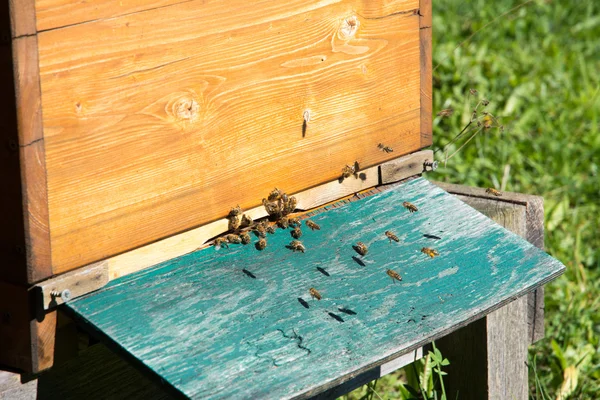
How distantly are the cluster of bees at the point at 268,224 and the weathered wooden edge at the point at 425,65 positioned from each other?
28.9 inches

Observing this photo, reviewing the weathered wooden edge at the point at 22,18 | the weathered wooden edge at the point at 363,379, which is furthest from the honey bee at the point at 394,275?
the weathered wooden edge at the point at 22,18

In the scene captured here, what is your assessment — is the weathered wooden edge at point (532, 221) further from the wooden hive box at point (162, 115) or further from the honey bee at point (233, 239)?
the honey bee at point (233, 239)

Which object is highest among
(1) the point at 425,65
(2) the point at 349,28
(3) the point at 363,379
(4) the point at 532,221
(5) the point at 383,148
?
(2) the point at 349,28

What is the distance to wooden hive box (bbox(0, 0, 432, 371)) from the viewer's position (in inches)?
87.7

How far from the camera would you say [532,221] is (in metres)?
3.57

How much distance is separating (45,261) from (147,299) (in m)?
0.30

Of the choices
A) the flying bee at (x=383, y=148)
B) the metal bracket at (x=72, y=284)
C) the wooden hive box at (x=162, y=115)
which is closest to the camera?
the wooden hive box at (x=162, y=115)

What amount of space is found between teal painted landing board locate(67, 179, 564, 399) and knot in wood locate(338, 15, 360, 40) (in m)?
0.58

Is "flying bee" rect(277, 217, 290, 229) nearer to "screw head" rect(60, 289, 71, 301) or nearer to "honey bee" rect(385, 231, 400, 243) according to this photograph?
"honey bee" rect(385, 231, 400, 243)

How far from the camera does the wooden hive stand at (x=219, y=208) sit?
224 centimetres

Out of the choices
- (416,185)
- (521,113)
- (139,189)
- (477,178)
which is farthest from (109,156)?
(521,113)

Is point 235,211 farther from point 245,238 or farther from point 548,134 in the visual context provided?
point 548,134

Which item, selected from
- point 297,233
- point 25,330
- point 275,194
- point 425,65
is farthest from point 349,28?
point 25,330

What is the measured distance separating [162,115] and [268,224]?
54 centimetres
